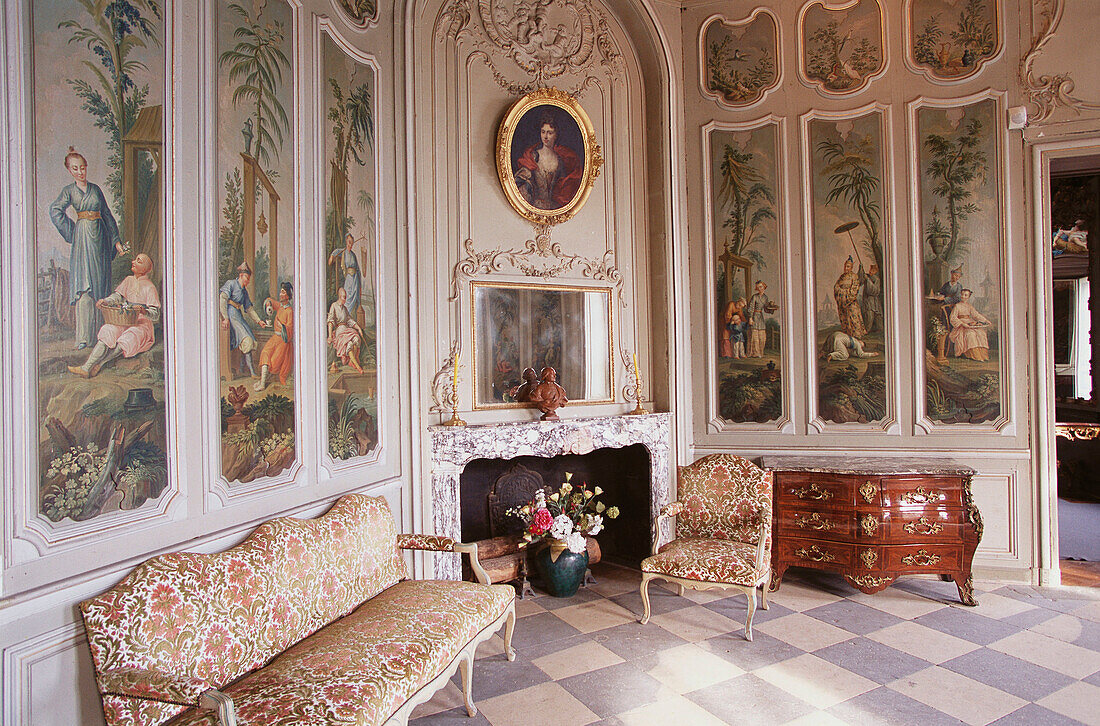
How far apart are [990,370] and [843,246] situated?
152 centimetres

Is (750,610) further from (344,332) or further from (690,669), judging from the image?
(344,332)

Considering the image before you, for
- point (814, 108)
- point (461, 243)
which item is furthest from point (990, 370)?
point (461, 243)

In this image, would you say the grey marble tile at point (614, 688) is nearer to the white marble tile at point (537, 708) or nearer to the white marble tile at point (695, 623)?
the white marble tile at point (537, 708)

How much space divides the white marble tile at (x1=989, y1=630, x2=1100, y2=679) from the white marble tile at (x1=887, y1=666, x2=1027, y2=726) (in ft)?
1.86


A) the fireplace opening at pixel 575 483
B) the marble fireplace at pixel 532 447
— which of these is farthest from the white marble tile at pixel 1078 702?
the fireplace opening at pixel 575 483

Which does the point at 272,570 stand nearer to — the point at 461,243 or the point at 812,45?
the point at 461,243

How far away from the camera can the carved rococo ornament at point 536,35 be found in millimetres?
5324

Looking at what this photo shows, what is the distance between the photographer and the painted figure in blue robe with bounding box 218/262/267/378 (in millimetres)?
3238

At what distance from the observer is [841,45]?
5.82m

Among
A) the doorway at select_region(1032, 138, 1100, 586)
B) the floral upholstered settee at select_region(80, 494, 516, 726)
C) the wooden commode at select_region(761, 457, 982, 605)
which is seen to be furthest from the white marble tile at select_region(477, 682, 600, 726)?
the doorway at select_region(1032, 138, 1100, 586)

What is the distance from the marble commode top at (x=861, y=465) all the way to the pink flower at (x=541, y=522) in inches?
69.7

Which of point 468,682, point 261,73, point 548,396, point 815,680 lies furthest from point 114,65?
point 815,680

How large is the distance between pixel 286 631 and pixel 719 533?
123 inches

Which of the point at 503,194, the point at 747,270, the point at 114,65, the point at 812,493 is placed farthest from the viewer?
the point at 747,270
